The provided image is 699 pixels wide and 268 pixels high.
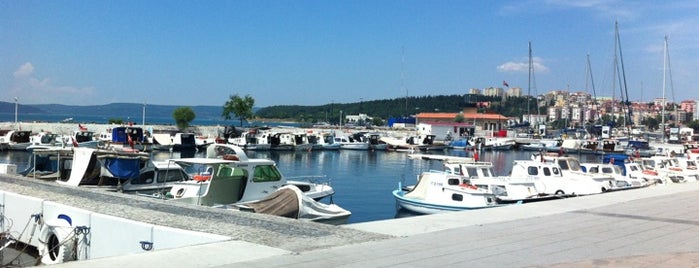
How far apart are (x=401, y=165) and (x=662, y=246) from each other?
56.4 meters

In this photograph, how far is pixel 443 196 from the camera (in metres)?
27.7

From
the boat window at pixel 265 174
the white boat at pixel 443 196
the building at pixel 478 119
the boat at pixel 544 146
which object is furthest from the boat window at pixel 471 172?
the building at pixel 478 119

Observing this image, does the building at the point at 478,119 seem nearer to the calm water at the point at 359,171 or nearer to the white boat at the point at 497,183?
the calm water at the point at 359,171

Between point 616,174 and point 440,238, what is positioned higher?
point 440,238

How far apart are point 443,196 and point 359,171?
103 feet

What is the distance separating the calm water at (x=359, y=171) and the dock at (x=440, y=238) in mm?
14802

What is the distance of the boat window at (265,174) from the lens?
78.1 ft

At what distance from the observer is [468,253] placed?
10031 mm

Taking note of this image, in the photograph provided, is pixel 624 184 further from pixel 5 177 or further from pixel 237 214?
pixel 5 177

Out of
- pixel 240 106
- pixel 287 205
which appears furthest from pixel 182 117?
pixel 287 205

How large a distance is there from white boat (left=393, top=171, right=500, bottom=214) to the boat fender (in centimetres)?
1598

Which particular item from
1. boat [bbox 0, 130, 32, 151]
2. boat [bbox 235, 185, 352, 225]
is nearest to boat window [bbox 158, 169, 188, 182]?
boat [bbox 235, 185, 352, 225]

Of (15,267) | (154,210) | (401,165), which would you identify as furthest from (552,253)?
(401,165)

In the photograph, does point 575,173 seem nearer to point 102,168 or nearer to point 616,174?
point 616,174
